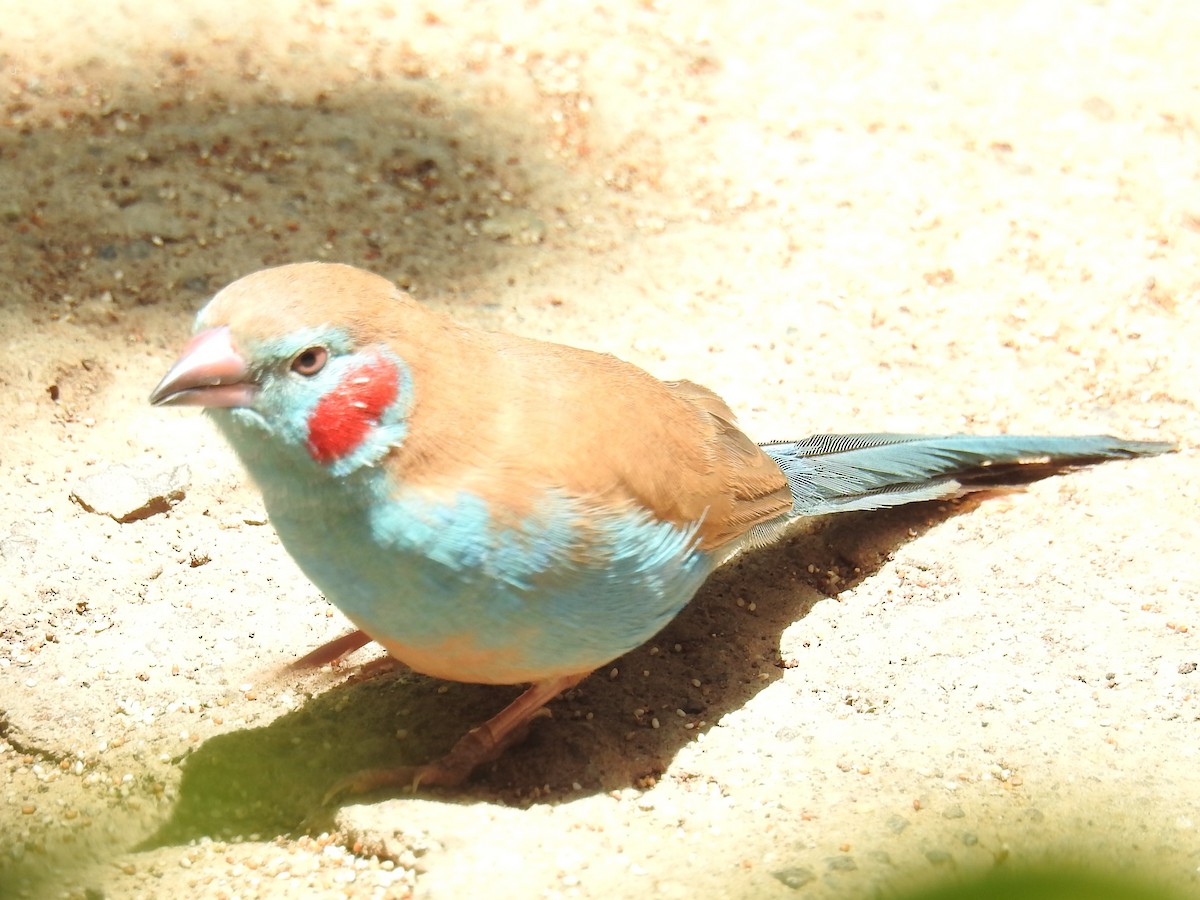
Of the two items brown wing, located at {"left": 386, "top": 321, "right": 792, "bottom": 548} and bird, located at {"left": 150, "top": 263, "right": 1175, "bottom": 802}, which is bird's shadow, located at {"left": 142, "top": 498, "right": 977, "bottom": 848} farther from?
brown wing, located at {"left": 386, "top": 321, "right": 792, "bottom": 548}

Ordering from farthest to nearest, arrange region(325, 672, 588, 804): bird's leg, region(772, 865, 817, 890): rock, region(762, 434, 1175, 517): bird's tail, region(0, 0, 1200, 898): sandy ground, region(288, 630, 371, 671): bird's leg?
region(762, 434, 1175, 517): bird's tail → region(288, 630, 371, 671): bird's leg → region(325, 672, 588, 804): bird's leg → region(0, 0, 1200, 898): sandy ground → region(772, 865, 817, 890): rock

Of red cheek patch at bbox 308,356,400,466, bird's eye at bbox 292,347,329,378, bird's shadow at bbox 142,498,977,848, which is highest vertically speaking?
bird's eye at bbox 292,347,329,378

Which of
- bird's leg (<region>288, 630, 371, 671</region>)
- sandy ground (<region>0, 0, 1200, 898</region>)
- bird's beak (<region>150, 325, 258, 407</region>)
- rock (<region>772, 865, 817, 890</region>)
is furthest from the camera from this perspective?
bird's leg (<region>288, 630, 371, 671</region>)

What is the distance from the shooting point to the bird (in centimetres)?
245

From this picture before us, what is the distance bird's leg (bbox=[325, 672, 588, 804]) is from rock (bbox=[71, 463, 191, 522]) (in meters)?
1.11

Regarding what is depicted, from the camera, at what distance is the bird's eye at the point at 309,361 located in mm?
2428

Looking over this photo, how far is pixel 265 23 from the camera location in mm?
5293

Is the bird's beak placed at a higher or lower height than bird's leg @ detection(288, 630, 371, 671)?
higher

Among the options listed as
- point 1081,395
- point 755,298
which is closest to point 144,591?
point 755,298

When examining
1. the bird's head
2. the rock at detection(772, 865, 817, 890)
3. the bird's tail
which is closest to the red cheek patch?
the bird's head

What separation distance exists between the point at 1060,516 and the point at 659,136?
232 cm

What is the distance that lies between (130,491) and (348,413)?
141 cm

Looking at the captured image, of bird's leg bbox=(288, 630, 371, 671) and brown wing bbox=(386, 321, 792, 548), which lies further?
bird's leg bbox=(288, 630, 371, 671)

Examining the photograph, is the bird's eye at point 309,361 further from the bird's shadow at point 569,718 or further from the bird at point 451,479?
the bird's shadow at point 569,718
